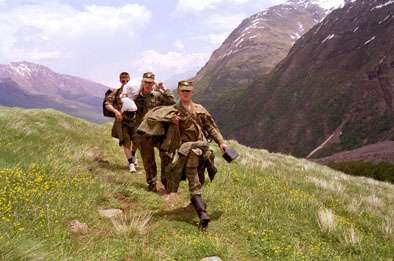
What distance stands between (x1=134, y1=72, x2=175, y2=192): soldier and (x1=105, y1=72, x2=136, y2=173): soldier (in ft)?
Answer: 1.18

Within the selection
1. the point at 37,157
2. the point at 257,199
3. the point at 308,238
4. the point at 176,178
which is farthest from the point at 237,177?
the point at 37,157

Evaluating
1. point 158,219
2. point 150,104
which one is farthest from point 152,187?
point 150,104

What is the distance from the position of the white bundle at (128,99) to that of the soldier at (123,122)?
0.71 feet

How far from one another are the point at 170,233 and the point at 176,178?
4.95 ft

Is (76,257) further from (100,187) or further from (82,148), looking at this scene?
(82,148)

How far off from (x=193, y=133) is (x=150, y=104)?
11.1 feet

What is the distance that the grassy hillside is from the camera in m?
6.70

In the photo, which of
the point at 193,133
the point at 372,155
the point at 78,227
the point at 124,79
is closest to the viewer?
the point at 78,227

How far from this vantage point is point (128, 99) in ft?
41.0

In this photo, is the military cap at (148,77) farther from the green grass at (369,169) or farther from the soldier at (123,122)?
the green grass at (369,169)

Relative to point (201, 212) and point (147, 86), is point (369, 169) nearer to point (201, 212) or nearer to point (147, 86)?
point (147, 86)

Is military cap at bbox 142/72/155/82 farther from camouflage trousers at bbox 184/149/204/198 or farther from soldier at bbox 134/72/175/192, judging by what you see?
camouflage trousers at bbox 184/149/204/198

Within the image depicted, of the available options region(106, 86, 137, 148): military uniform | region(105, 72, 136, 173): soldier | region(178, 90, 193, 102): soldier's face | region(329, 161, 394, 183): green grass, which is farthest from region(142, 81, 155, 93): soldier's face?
region(329, 161, 394, 183): green grass

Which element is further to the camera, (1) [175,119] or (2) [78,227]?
(1) [175,119]
